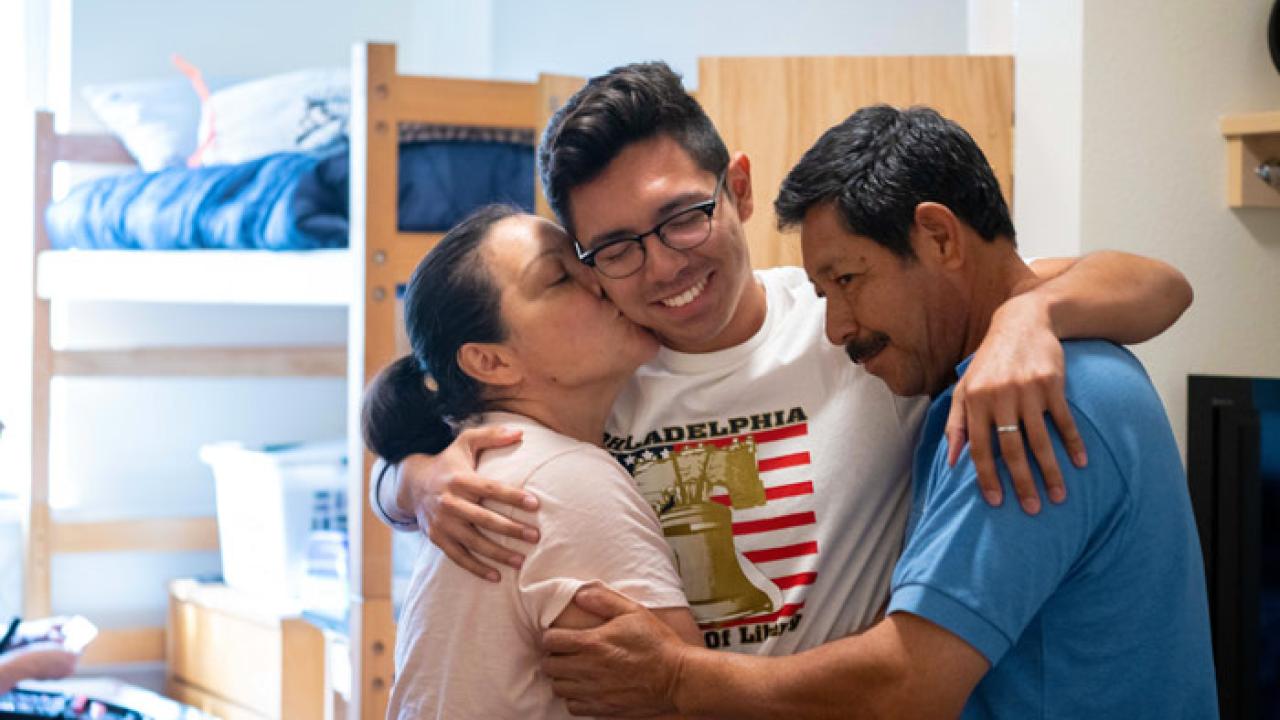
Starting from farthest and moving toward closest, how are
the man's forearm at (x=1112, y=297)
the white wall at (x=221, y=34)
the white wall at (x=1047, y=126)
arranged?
the white wall at (x=221, y=34), the white wall at (x=1047, y=126), the man's forearm at (x=1112, y=297)

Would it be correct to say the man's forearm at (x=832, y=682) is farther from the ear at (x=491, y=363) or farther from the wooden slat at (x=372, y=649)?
the wooden slat at (x=372, y=649)

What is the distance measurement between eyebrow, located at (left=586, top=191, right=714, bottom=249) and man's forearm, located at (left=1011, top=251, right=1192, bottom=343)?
0.33 m

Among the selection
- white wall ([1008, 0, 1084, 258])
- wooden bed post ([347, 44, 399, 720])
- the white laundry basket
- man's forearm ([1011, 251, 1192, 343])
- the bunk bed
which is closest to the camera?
man's forearm ([1011, 251, 1192, 343])

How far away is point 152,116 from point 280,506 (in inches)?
51.2

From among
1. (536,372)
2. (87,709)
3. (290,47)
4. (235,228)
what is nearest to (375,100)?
(235,228)

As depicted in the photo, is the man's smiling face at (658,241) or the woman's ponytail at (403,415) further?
the woman's ponytail at (403,415)

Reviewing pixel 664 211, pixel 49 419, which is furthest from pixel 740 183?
pixel 49 419

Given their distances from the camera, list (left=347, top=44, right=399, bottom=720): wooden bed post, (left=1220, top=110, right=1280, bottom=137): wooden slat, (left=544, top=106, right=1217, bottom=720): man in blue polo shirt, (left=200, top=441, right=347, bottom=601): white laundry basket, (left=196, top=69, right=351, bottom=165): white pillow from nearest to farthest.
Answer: (left=544, top=106, right=1217, bottom=720): man in blue polo shirt, (left=1220, top=110, right=1280, bottom=137): wooden slat, (left=347, top=44, right=399, bottom=720): wooden bed post, (left=200, top=441, right=347, bottom=601): white laundry basket, (left=196, top=69, right=351, bottom=165): white pillow

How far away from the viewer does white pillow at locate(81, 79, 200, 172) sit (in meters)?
3.85

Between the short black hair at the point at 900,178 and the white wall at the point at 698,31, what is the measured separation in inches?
114

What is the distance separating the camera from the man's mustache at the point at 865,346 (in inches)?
48.4

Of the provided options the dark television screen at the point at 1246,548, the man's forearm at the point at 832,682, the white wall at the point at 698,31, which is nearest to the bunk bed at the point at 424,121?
the dark television screen at the point at 1246,548

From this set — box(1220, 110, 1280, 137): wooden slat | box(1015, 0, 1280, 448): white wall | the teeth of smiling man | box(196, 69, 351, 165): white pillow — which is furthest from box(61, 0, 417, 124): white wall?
the teeth of smiling man

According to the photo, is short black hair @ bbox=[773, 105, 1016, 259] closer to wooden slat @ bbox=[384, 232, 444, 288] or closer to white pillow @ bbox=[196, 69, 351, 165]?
wooden slat @ bbox=[384, 232, 444, 288]
